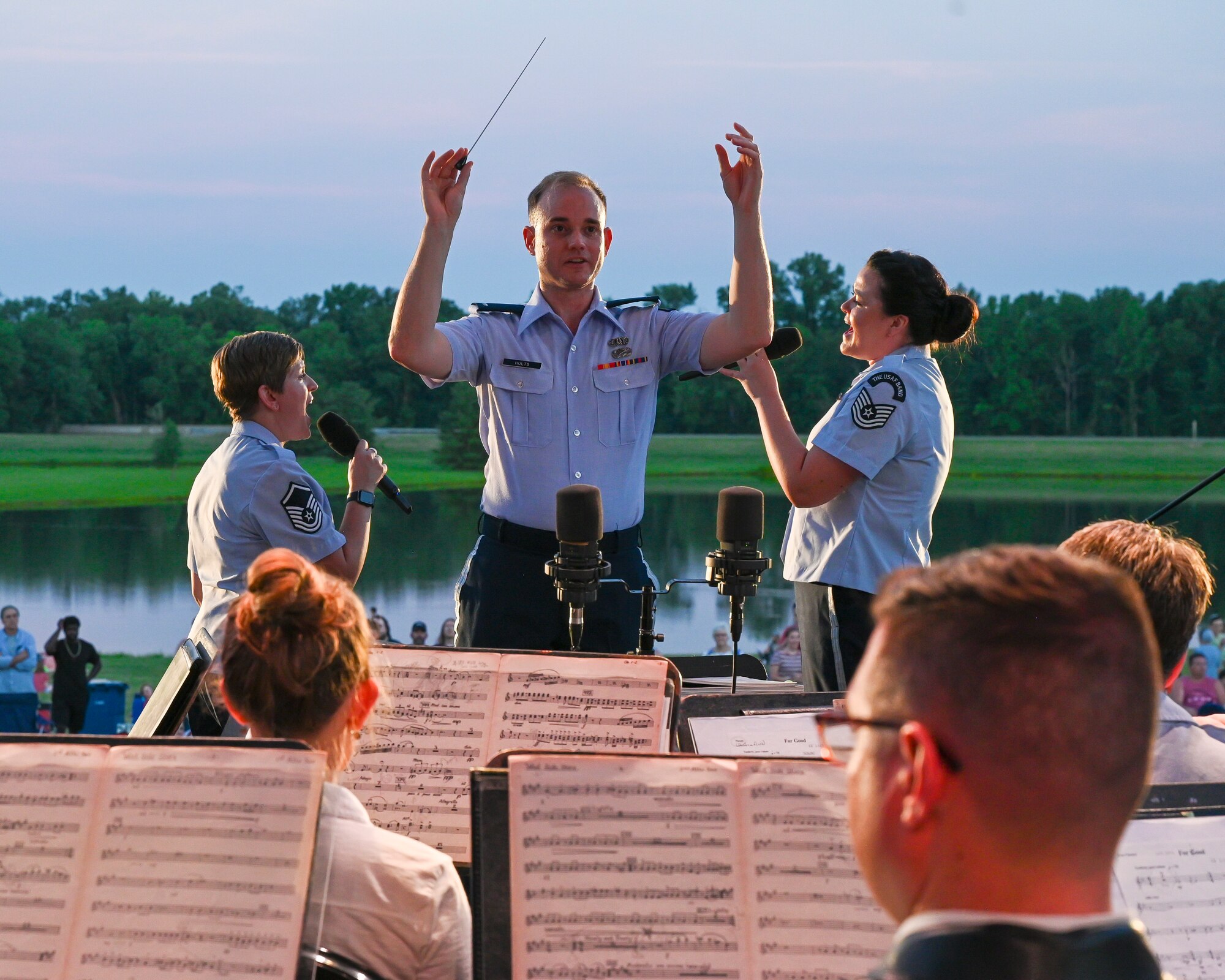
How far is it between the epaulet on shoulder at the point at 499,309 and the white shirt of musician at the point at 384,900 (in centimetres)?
184

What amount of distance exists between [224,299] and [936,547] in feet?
93.4

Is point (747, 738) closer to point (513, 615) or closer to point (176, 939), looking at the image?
point (176, 939)

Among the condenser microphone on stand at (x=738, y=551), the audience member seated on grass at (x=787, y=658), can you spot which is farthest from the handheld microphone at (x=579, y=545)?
the audience member seated on grass at (x=787, y=658)

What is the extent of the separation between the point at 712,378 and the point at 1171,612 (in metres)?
26.9

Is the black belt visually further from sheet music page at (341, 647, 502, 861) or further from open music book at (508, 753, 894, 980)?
open music book at (508, 753, 894, 980)

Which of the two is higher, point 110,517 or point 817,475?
point 817,475

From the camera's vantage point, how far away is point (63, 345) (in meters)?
33.7

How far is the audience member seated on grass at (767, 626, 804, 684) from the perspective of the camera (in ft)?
34.3

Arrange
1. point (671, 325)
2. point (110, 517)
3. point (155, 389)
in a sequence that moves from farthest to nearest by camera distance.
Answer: point (110, 517), point (155, 389), point (671, 325)

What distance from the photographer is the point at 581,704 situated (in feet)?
5.80

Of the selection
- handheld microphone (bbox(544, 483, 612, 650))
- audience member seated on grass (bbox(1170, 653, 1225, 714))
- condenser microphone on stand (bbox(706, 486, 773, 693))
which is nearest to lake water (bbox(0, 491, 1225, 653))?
audience member seated on grass (bbox(1170, 653, 1225, 714))

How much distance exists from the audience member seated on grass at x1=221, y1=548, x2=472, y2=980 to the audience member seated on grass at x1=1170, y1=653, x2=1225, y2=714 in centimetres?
997

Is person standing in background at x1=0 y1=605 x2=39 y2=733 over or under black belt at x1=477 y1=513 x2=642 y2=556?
under

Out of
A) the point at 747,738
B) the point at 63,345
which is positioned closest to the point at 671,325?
the point at 747,738
